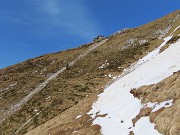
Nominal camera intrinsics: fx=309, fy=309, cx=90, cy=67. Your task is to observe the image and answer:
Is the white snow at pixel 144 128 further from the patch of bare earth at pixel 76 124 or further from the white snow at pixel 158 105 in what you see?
the patch of bare earth at pixel 76 124

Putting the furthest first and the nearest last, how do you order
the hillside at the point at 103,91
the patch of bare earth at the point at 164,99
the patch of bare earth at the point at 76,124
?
the patch of bare earth at the point at 76,124 < the hillside at the point at 103,91 < the patch of bare earth at the point at 164,99

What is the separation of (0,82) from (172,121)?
Answer: 80.7 meters

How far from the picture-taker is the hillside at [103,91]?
27.9 meters

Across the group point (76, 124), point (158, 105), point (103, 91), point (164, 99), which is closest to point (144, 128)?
point (158, 105)

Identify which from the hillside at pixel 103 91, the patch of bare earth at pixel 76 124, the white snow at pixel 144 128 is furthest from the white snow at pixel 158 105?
the patch of bare earth at pixel 76 124

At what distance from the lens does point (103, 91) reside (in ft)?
169

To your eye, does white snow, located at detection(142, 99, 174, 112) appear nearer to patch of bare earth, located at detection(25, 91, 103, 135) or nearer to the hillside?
the hillside

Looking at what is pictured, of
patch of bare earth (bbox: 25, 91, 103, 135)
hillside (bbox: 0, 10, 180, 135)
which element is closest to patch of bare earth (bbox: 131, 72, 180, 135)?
hillside (bbox: 0, 10, 180, 135)

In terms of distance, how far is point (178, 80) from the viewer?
Result: 1107 inches

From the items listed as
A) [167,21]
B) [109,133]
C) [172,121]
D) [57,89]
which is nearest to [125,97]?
[109,133]

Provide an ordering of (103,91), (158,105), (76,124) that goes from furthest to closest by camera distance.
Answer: (103,91) < (76,124) < (158,105)

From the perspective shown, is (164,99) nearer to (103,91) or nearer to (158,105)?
(158,105)

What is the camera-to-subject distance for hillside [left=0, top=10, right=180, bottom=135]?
27.9m

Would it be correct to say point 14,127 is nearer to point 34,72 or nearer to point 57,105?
point 57,105
